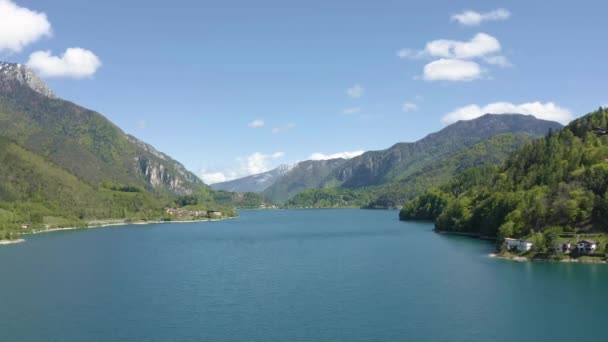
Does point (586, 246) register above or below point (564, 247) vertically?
above

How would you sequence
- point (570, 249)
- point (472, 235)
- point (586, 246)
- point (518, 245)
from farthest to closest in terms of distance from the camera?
point (472, 235), point (518, 245), point (570, 249), point (586, 246)

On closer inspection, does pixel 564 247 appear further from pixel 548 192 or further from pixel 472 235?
pixel 472 235

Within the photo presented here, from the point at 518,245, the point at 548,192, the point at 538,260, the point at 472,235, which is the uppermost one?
the point at 548,192

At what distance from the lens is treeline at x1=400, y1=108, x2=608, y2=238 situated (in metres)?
89.1

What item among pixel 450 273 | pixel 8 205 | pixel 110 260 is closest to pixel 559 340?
pixel 450 273

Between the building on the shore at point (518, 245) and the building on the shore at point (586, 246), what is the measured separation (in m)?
7.31

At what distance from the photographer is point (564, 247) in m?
82.5

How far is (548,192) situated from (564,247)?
2038 centimetres

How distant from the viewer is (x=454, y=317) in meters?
52.2

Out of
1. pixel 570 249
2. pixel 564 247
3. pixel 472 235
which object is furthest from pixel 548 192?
pixel 472 235

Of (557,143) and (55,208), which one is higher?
(557,143)

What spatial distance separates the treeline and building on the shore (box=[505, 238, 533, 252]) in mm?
4038

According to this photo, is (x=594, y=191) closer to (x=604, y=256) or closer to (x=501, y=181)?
(x=604, y=256)

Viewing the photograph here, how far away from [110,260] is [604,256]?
8201 centimetres
